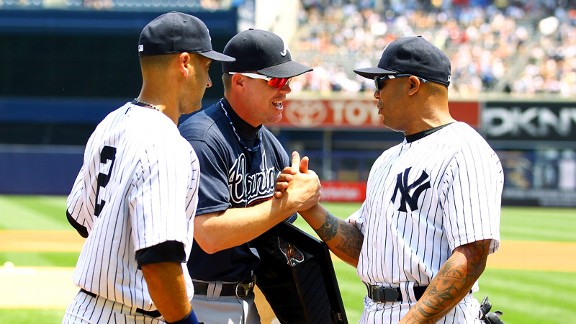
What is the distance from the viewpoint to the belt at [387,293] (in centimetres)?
316

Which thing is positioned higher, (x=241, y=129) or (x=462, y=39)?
(x=241, y=129)

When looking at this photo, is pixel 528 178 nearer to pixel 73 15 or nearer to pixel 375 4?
pixel 375 4

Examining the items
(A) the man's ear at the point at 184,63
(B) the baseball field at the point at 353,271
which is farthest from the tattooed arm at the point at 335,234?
(B) the baseball field at the point at 353,271

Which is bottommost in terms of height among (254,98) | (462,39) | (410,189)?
(462,39)

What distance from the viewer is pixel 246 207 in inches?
140

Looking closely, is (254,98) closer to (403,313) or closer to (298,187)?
(298,187)

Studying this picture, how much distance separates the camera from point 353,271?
10.8 m

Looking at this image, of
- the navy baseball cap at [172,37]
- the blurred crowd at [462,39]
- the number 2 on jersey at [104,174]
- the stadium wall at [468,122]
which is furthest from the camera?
the blurred crowd at [462,39]

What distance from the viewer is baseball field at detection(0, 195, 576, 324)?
8.14m

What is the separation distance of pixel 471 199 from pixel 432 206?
152 mm

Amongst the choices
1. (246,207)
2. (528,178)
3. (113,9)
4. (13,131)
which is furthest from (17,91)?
(246,207)

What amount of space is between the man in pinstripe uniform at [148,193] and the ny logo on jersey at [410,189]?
31.0 inches

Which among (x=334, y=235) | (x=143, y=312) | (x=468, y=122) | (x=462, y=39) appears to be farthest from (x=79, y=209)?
(x=462, y=39)

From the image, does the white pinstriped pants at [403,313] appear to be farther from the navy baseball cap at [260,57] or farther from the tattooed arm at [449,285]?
the navy baseball cap at [260,57]
